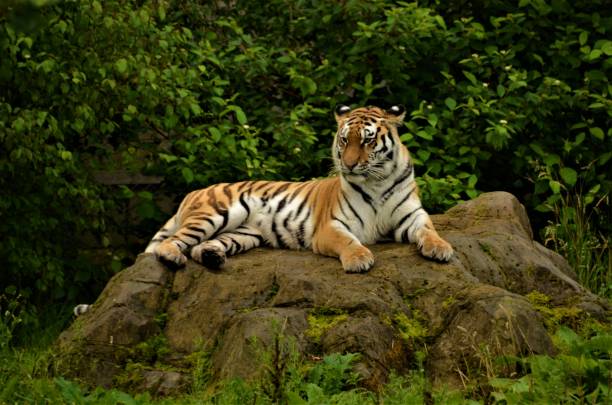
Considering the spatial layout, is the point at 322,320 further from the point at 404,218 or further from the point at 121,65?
the point at 121,65

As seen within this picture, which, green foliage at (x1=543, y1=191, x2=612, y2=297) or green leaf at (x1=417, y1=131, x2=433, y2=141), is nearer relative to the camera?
green foliage at (x1=543, y1=191, x2=612, y2=297)

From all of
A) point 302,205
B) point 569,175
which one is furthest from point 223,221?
point 569,175

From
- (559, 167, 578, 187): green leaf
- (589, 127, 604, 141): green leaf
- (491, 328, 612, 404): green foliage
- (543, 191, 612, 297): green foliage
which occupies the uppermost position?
(491, 328, 612, 404): green foliage

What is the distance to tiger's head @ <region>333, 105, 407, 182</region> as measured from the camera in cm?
634

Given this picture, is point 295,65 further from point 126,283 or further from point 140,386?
point 140,386

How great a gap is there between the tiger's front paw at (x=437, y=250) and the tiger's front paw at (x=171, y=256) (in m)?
1.53

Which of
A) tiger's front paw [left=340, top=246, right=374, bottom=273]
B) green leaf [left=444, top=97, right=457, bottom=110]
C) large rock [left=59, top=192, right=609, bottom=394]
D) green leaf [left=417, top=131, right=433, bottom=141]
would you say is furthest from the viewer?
green leaf [left=444, top=97, right=457, bottom=110]

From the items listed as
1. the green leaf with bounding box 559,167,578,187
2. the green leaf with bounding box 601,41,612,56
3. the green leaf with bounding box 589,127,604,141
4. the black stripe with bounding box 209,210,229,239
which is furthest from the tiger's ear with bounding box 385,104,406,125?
the green leaf with bounding box 601,41,612,56

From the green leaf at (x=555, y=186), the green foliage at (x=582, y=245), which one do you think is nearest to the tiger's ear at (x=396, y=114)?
the green foliage at (x=582, y=245)

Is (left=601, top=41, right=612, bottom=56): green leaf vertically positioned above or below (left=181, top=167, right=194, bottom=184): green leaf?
above

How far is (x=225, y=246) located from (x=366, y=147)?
116 cm

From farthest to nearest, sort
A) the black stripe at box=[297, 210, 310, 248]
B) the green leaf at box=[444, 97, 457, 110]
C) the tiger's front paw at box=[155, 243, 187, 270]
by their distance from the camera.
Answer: the green leaf at box=[444, 97, 457, 110], the black stripe at box=[297, 210, 310, 248], the tiger's front paw at box=[155, 243, 187, 270]

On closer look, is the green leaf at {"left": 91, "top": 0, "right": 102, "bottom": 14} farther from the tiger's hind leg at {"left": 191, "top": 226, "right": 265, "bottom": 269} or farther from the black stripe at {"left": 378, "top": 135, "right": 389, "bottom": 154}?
the black stripe at {"left": 378, "top": 135, "right": 389, "bottom": 154}

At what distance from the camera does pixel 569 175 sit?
8578 mm
